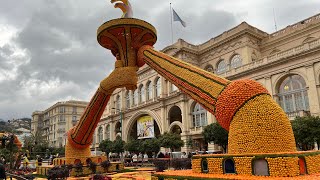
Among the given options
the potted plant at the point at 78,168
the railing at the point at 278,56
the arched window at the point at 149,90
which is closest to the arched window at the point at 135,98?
the arched window at the point at 149,90

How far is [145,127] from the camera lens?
4894 centimetres

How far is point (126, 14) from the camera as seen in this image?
58.1 ft

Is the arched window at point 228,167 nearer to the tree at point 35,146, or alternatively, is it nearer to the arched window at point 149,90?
the arched window at point 149,90

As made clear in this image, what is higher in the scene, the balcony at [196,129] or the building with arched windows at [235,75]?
the building with arched windows at [235,75]

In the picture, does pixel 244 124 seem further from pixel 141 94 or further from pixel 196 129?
pixel 141 94

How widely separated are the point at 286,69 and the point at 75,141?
70.0 ft

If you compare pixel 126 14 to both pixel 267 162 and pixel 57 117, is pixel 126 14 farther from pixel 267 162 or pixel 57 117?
pixel 57 117

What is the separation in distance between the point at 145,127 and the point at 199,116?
42.3 feet

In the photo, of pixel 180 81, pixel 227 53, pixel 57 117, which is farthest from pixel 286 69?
pixel 57 117

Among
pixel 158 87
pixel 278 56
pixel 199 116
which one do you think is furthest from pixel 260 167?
pixel 158 87

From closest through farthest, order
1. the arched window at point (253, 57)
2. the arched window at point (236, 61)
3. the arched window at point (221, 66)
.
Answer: the arched window at point (253, 57) → the arched window at point (236, 61) → the arched window at point (221, 66)

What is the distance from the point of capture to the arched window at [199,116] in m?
38.4

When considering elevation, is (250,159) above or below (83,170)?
above

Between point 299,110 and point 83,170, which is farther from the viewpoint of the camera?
point 299,110
